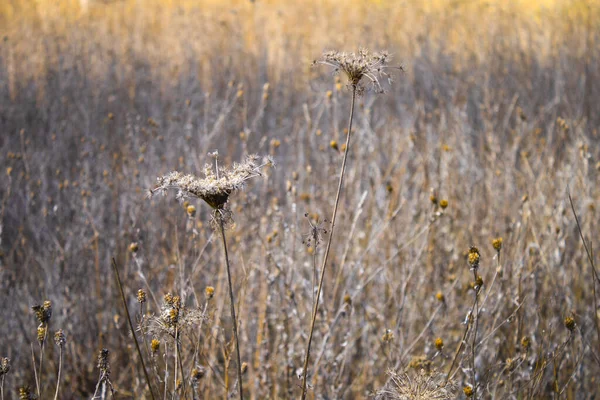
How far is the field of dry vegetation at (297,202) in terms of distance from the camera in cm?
188

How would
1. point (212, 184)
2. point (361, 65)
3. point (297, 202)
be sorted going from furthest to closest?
point (297, 202) → point (361, 65) → point (212, 184)

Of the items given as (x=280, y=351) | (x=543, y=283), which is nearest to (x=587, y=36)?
(x=543, y=283)

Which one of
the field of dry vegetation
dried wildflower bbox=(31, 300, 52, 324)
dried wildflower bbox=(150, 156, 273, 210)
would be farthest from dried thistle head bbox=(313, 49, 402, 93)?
dried wildflower bbox=(31, 300, 52, 324)

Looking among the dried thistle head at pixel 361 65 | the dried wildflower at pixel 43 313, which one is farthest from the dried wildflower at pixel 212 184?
the dried wildflower at pixel 43 313

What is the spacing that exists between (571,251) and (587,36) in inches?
126

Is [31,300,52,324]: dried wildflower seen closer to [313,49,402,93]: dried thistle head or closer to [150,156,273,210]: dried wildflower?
[150,156,273,210]: dried wildflower

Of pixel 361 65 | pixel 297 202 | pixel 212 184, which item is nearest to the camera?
pixel 212 184

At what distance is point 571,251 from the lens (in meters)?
2.59

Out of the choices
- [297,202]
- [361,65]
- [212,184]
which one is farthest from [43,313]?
[297,202]

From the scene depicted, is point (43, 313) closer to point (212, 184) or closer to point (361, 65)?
point (212, 184)

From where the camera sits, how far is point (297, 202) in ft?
9.70

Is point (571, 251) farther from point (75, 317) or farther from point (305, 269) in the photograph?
point (75, 317)

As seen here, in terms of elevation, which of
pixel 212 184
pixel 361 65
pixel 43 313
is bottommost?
pixel 43 313

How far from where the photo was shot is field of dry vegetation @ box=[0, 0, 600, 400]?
1.88m
